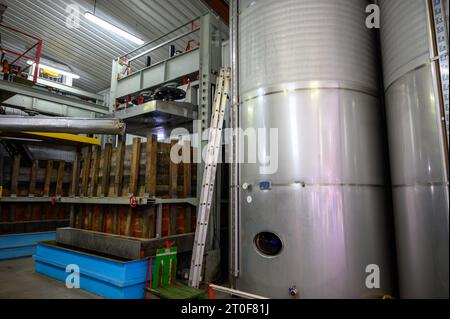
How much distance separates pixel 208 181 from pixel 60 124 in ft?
8.27

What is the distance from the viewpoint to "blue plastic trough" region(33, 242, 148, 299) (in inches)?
142

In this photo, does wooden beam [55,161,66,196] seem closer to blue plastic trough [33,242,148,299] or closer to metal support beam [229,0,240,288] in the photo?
blue plastic trough [33,242,148,299]

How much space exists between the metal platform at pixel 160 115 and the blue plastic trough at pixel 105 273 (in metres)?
2.38

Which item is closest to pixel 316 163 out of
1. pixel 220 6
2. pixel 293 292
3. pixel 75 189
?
pixel 293 292

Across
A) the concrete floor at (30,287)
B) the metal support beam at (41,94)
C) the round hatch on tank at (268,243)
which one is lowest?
the concrete floor at (30,287)

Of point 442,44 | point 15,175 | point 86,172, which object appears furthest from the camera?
point 15,175

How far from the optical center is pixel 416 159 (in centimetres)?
255

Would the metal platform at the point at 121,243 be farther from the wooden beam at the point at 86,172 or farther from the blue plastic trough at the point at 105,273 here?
the wooden beam at the point at 86,172

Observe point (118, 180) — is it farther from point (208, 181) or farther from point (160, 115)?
point (208, 181)

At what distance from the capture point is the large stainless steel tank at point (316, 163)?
2.92 m

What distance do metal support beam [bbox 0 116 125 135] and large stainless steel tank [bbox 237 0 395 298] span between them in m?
2.22

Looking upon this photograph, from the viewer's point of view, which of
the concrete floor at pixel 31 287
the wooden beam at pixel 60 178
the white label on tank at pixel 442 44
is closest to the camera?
the white label on tank at pixel 442 44

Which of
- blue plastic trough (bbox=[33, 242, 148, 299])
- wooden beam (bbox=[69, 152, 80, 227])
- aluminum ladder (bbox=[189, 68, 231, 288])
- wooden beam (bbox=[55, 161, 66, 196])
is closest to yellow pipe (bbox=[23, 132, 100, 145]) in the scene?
wooden beam (bbox=[55, 161, 66, 196])

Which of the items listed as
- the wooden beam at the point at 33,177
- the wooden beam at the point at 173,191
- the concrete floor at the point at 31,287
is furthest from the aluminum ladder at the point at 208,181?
the wooden beam at the point at 33,177
